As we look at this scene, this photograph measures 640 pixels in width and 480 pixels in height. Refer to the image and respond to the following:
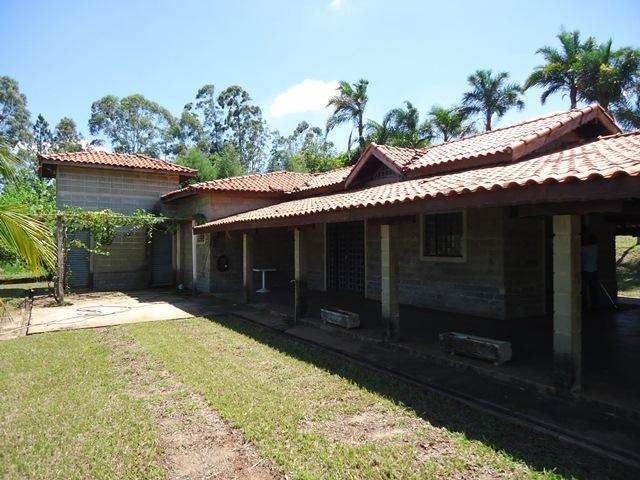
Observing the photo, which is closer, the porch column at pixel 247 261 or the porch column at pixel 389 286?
the porch column at pixel 389 286

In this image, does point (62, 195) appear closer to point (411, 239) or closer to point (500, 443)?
point (411, 239)

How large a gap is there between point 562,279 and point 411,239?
19.5ft

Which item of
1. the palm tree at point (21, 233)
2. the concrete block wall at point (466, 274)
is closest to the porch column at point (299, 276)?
the concrete block wall at point (466, 274)

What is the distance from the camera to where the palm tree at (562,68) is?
70.9 feet

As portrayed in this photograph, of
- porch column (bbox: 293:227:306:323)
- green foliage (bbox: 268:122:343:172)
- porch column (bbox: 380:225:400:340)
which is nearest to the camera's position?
porch column (bbox: 380:225:400:340)

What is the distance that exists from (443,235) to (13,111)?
4403 cm

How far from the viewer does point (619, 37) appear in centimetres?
1986

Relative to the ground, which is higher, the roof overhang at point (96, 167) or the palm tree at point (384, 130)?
the palm tree at point (384, 130)

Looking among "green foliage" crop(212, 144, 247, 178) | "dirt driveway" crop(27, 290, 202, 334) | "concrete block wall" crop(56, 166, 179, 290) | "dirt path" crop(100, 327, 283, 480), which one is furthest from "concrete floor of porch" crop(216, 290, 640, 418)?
"green foliage" crop(212, 144, 247, 178)

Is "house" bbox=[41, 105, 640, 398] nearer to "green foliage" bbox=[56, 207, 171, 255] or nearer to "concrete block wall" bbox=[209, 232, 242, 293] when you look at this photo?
"concrete block wall" bbox=[209, 232, 242, 293]

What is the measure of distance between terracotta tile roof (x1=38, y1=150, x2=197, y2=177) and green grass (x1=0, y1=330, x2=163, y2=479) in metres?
11.0

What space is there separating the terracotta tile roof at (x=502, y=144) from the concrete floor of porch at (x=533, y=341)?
3.32 m

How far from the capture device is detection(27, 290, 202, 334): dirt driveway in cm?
1002

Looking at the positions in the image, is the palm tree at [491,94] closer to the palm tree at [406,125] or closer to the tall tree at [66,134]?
the palm tree at [406,125]
